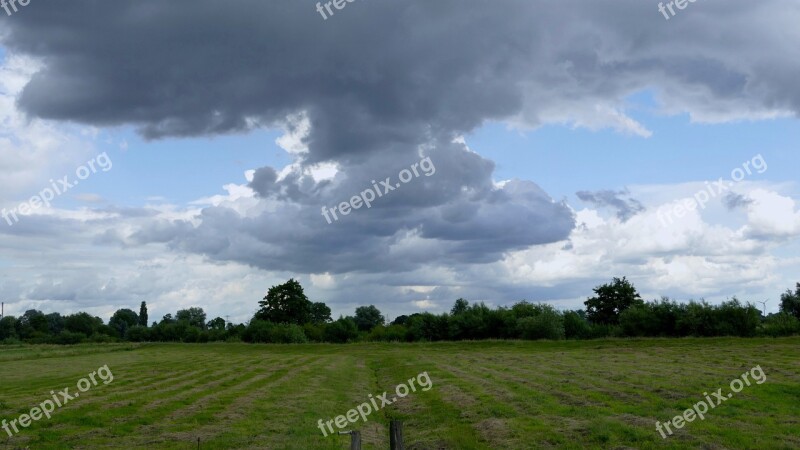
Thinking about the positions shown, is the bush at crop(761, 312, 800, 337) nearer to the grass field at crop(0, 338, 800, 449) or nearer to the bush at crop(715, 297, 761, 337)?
the bush at crop(715, 297, 761, 337)

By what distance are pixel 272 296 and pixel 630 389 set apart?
148105 millimetres

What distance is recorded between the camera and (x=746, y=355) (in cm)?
5281

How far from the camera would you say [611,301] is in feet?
450

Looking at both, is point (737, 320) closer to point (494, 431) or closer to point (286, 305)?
point (494, 431)

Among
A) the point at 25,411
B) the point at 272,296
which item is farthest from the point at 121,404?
the point at 272,296

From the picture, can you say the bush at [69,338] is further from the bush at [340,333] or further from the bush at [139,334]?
the bush at [340,333]

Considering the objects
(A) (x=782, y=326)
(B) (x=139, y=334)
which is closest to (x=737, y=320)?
(A) (x=782, y=326)

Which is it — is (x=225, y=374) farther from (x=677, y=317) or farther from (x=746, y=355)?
(x=677, y=317)

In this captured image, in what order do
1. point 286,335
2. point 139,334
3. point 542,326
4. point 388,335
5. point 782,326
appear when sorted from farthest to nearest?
1. point 139,334
2. point 286,335
3. point 388,335
4. point 542,326
5. point 782,326

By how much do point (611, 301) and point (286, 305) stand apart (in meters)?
79.0

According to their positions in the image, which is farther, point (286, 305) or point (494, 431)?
point (286, 305)

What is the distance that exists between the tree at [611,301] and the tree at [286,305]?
234 ft

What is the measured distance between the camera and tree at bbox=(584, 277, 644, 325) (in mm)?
135875

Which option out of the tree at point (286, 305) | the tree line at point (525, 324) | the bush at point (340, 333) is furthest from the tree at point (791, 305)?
the tree at point (286, 305)
